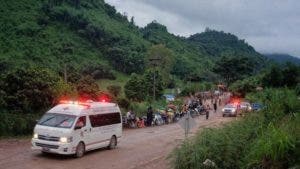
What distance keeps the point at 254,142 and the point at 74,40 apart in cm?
9921

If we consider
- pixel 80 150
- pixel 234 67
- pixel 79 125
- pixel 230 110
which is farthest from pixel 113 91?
pixel 234 67

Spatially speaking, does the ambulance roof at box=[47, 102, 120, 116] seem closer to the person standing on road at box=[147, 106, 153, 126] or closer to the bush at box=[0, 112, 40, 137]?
the bush at box=[0, 112, 40, 137]

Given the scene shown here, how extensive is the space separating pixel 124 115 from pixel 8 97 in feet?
45.2

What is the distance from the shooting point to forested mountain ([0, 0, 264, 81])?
97000 millimetres

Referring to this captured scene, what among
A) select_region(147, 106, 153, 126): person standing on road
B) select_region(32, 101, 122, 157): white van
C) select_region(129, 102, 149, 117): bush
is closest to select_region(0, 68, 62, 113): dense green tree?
select_region(32, 101, 122, 157): white van

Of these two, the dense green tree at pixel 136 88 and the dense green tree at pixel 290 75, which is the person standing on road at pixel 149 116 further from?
the dense green tree at pixel 136 88

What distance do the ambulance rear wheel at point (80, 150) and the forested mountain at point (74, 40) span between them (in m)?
61.7

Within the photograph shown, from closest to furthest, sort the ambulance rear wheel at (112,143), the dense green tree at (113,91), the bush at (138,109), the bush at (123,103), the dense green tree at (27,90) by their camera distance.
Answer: the ambulance rear wheel at (112,143)
the dense green tree at (27,90)
the bush at (123,103)
the bush at (138,109)
the dense green tree at (113,91)

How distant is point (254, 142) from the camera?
50.2ft

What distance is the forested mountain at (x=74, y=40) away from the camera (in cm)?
9700

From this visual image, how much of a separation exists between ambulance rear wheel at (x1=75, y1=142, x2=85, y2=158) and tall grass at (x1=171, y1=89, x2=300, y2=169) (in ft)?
21.6

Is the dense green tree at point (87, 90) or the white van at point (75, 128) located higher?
the dense green tree at point (87, 90)

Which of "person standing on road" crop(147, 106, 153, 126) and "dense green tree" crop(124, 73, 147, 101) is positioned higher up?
"dense green tree" crop(124, 73, 147, 101)

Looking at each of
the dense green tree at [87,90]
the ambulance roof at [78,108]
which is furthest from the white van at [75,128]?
the dense green tree at [87,90]
